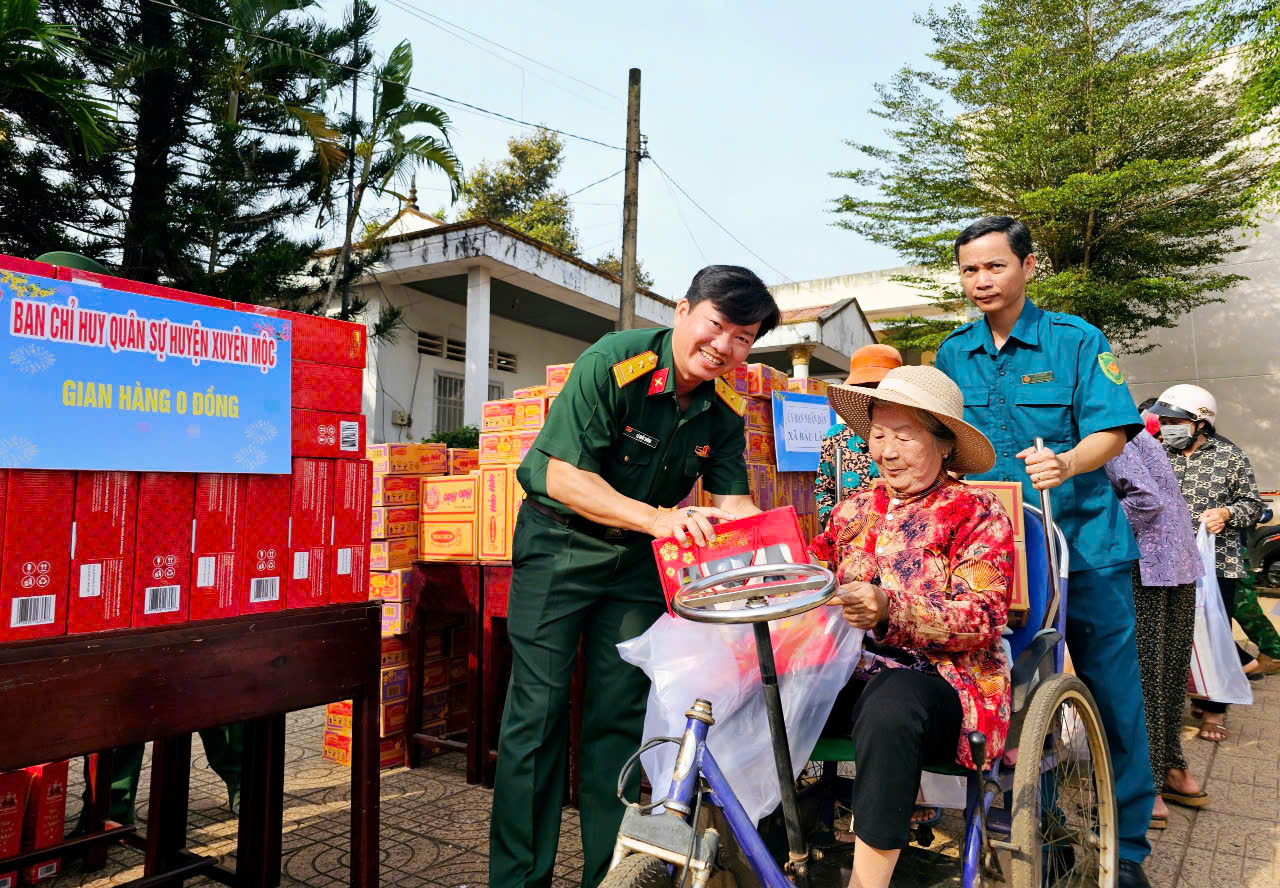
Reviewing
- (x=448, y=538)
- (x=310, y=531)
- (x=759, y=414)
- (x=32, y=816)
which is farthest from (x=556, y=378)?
(x=32, y=816)

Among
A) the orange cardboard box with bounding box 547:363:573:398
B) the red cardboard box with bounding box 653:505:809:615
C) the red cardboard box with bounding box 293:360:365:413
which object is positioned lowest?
the red cardboard box with bounding box 653:505:809:615

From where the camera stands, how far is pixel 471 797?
11.1 ft

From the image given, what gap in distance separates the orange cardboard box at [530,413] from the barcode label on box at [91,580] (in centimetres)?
198

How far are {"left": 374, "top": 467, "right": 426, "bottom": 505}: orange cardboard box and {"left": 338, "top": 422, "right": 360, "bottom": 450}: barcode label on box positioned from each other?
5.44 ft

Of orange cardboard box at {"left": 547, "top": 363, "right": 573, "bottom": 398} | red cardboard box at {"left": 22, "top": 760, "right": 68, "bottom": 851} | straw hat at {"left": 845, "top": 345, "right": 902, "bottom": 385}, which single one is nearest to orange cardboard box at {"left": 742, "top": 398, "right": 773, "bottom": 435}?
straw hat at {"left": 845, "top": 345, "right": 902, "bottom": 385}

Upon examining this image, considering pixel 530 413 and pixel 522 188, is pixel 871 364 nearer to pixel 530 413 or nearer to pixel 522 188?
pixel 530 413

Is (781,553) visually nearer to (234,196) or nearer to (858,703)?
(858,703)

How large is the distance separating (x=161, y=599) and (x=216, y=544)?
16 centimetres

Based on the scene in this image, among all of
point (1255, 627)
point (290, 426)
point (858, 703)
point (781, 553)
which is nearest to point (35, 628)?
point (290, 426)

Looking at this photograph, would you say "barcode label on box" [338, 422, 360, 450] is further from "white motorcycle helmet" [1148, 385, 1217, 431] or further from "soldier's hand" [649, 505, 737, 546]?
"white motorcycle helmet" [1148, 385, 1217, 431]

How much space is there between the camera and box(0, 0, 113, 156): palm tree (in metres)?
6.98

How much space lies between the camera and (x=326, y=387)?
213 cm

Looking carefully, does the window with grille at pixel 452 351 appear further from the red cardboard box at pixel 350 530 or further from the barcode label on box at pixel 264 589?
the barcode label on box at pixel 264 589

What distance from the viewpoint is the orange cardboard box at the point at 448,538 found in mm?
3631
